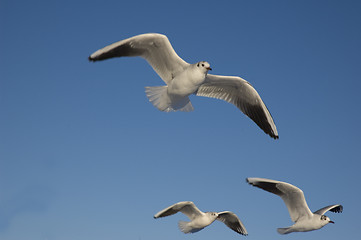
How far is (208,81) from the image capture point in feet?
34.2

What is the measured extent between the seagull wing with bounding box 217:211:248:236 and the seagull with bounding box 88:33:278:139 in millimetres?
2721

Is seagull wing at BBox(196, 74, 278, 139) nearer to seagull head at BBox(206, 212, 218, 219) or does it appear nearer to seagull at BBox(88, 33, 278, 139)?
seagull at BBox(88, 33, 278, 139)

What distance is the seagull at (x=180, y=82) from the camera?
917 centimetres

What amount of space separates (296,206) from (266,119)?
220 centimetres

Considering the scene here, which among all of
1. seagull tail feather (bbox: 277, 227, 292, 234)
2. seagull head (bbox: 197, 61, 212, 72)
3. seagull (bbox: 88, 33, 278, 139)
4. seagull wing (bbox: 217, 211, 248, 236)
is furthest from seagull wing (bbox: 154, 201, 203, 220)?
seagull head (bbox: 197, 61, 212, 72)

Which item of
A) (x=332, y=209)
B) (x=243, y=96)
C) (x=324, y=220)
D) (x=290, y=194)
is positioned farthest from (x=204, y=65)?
(x=332, y=209)

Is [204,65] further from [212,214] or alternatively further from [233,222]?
[233,222]

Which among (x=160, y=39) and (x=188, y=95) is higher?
(x=160, y=39)

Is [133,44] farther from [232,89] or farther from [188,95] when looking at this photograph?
[232,89]

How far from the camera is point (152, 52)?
31.2 ft

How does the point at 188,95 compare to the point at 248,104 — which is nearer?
the point at 188,95

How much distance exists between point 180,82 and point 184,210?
11.1ft

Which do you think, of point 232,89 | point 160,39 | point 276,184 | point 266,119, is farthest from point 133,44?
point 276,184

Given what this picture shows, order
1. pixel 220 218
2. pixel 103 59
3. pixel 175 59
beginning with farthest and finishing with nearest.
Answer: pixel 220 218 < pixel 175 59 < pixel 103 59
